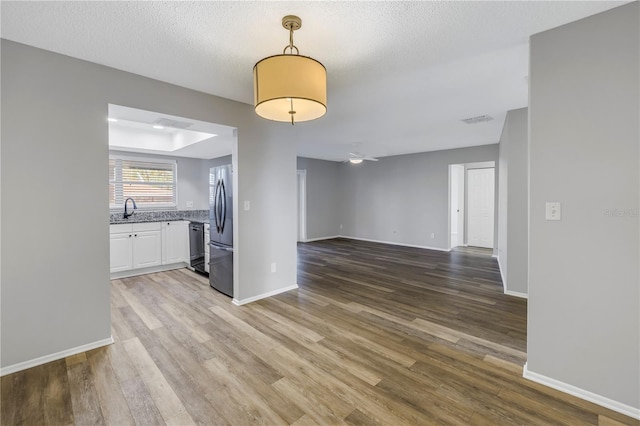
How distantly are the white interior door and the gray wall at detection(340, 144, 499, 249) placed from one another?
132 centimetres

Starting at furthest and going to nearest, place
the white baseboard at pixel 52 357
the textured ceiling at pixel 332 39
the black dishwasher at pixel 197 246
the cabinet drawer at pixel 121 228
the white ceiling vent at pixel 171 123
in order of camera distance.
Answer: the black dishwasher at pixel 197 246 < the cabinet drawer at pixel 121 228 < the white ceiling vent at pixel 171 123 < the white baseboard at pixel 52 357 < the textured ceiling at pixel 332 39


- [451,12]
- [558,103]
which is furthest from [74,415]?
[558,103]

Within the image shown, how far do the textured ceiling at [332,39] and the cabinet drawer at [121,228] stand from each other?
277 centimetres

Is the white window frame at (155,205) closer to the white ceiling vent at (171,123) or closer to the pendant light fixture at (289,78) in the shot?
the white ceiling vent at (171,123)

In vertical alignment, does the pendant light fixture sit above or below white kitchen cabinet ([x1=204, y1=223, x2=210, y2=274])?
above

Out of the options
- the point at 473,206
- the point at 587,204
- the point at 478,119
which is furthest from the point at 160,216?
the point at 473,206

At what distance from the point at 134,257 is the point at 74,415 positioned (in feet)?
11.0

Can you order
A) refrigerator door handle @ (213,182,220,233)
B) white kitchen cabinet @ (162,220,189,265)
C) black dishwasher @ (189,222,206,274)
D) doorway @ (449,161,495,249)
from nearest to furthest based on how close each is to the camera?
1. refrigerator door handle @ (213,182,220,233)
2. black dishwasher @ (189,222,206,274)
3. white kitchen cabinet @ (162,220,189,265)
4. doorway @ (449,161,495,249)

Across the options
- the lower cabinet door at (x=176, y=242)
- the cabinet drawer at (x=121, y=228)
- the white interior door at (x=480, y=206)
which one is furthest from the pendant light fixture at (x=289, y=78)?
the white interior door at (x=480, y=206)

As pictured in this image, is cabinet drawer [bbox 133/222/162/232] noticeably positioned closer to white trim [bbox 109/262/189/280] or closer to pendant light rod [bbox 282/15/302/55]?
white trim [bbox 109/262/189/280]

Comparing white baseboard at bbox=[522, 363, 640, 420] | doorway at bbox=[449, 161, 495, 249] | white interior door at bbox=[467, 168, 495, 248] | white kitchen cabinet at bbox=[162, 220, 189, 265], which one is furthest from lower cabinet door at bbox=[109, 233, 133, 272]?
white interior door at bbox=[467, 168, 495, 248]

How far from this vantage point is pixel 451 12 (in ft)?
5.91

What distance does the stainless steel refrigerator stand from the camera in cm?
374

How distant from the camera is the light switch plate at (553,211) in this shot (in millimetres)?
1966
